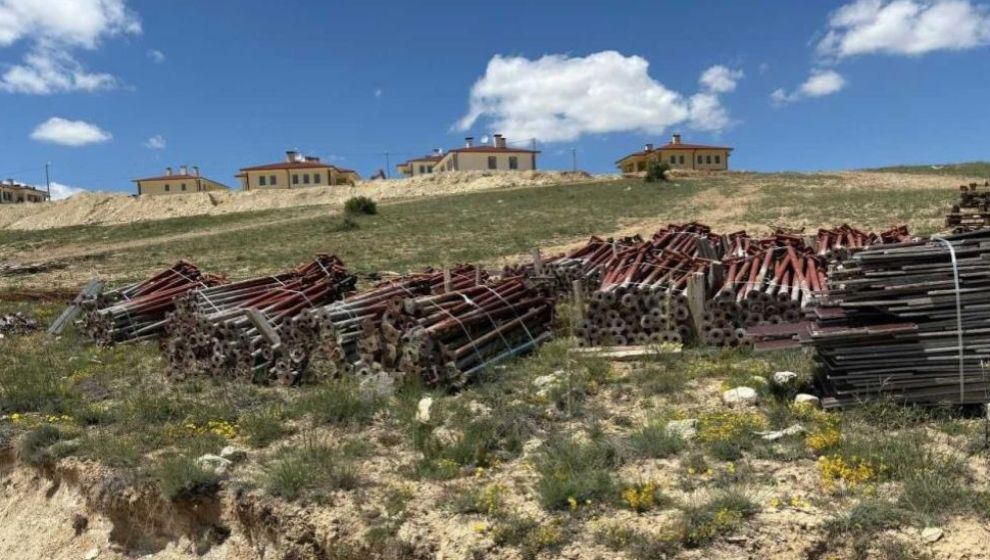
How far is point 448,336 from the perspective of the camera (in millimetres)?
8461

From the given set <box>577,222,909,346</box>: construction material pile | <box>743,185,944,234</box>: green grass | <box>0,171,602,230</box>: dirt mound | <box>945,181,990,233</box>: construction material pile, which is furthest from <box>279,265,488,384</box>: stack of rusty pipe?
<box>0,171,602,230</box>: dirt mound

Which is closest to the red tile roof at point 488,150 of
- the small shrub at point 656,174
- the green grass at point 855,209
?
the small shrub at point 656,174

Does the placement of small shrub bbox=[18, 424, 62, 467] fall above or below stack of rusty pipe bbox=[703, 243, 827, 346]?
below

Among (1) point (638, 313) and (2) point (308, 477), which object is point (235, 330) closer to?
(2) point (308, 477)

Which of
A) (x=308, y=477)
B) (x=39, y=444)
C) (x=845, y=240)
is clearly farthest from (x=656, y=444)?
(x=845, y=240)

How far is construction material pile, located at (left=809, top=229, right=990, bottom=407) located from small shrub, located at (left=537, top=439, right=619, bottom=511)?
7.24 ft

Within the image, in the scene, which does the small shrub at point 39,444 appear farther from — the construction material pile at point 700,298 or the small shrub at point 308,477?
the construction material pile at point 700,298

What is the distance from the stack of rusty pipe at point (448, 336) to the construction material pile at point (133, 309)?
200 inches

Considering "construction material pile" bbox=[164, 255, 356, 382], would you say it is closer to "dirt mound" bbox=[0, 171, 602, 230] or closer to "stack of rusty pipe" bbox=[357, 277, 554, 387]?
"stack of rusty pipe" bbox=[357, 277, 554, 387]

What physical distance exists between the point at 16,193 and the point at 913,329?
12324cm

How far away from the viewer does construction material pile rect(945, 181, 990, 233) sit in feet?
49.3

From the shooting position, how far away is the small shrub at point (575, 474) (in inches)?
205

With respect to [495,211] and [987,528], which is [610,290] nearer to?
[987,528]

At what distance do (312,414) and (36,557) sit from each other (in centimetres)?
257
